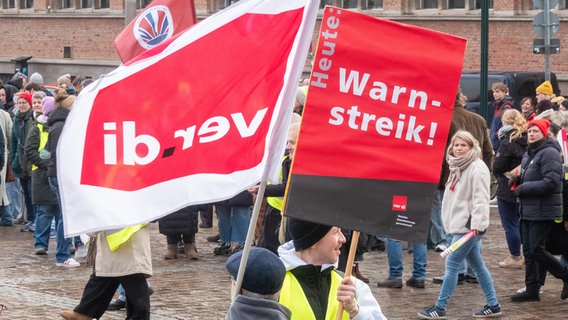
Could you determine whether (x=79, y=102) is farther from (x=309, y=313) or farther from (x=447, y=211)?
(x=447, y=211)

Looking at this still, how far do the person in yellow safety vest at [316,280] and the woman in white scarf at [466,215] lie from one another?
525cm

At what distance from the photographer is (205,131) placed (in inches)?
203

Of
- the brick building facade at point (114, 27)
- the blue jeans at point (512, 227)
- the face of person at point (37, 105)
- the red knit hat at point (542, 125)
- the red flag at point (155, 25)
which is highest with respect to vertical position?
the brick building facade at point (114, 27)

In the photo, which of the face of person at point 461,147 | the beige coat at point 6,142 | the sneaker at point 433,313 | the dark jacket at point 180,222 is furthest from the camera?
the beige coat at point 6,142

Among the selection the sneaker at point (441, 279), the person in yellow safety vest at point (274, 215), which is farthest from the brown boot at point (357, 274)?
the person in yellow safety vest at point (274, 215)

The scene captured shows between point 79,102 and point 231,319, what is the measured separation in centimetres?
115

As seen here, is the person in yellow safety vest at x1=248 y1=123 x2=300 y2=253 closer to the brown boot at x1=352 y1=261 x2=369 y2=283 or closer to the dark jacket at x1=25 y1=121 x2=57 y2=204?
the brown boot at x1=352 y1=261 x2=369 y2=283

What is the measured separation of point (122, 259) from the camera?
29.8ft

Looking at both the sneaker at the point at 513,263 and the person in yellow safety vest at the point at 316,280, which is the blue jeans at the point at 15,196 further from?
the person in yellow safety vest at the point at 316,280

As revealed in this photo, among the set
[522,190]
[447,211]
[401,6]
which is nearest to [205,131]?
[447,211]

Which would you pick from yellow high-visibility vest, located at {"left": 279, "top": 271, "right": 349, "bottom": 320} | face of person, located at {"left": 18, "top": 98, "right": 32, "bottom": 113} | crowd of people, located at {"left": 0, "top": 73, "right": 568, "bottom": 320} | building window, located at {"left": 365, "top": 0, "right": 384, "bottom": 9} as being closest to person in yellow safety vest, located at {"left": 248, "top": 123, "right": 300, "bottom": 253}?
crowd of people, located at {"left": 0, "top": 73, "right": 568, "bottom": 320}

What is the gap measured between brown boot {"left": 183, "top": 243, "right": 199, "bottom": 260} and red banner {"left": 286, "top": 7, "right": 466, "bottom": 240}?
8770 millimetres

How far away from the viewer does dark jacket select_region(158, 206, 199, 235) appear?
13510 mm

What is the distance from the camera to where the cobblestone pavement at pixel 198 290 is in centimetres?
1060
